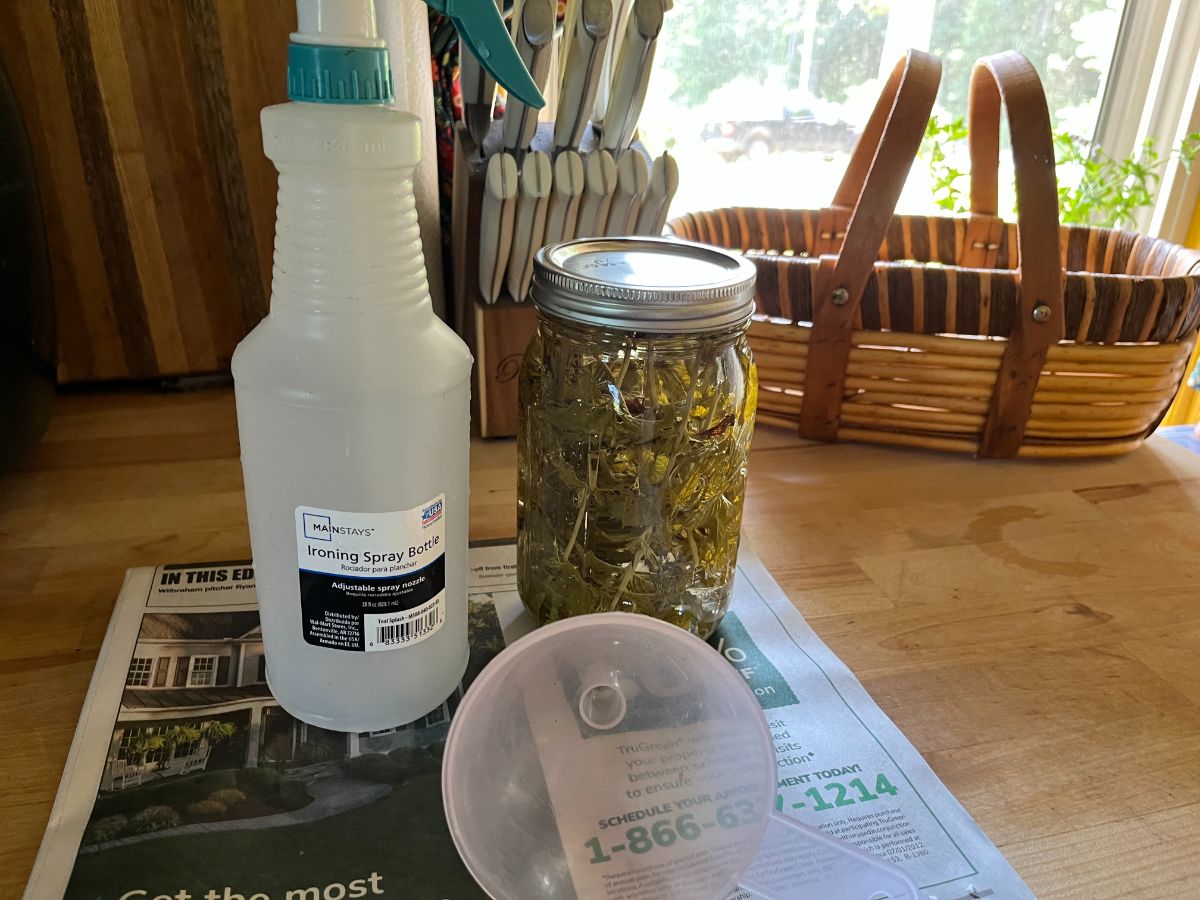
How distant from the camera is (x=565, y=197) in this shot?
0.61 meters

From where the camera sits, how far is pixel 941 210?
1136 millimetres

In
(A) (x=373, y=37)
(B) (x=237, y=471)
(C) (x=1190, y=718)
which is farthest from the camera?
(B) (x=237, y=471)

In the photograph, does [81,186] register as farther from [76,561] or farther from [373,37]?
[373,37]

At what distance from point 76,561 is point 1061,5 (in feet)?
4.19

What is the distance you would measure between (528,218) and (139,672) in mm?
371

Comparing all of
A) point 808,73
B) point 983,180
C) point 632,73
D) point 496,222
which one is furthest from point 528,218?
point 808,73

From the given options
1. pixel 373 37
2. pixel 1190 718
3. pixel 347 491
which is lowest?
pixel 1190 718

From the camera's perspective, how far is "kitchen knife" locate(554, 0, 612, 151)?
1.90 ft

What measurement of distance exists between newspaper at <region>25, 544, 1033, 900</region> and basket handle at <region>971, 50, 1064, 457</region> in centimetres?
33

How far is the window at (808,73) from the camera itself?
106 centimetres

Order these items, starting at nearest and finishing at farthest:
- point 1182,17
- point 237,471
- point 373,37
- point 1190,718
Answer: point 373,37 < point 1190,718 < point 237,471 < point 1182,17

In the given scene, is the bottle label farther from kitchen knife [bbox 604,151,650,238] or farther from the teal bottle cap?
kitchen knife [bbox 604,151,650,238]

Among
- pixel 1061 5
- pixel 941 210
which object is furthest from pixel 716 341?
pixel 1061 5

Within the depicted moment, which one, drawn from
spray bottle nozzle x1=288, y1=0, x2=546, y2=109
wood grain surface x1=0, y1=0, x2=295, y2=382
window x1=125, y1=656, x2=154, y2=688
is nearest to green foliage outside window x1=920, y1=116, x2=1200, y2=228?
wood grain surface x1=0, y1=0, x2=295, y2=382
